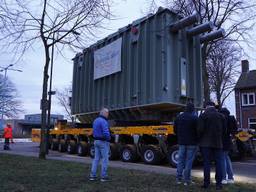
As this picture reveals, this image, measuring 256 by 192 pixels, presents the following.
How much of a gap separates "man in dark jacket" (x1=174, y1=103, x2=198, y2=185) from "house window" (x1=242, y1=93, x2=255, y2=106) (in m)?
32.3

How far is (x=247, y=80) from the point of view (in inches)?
1570

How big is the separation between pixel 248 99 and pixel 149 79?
28.5 meters

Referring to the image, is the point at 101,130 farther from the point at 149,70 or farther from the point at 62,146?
the point at 62,146

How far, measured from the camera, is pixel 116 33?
599 inches

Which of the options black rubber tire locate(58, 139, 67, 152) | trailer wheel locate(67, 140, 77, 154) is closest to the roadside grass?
trailer wheel locate(67, 140, 77, 154)

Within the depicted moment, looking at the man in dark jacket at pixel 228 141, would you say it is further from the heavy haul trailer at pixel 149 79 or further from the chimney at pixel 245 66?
the chimney at pixel 245 66

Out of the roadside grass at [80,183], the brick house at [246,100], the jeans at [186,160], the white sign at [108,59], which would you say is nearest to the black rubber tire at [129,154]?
the white sign at [108,59]

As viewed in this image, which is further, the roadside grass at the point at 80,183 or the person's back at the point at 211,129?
the person's back at the point at 211,129

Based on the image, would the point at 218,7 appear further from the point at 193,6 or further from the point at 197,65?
the point at 197,65

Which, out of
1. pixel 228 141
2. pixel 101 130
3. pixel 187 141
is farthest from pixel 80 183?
pixel 228 141

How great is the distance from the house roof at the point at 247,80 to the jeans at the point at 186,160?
32.1 meters

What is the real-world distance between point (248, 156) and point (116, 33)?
8.15 m

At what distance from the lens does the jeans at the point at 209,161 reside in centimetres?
759

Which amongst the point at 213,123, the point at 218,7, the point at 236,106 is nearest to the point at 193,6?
the point at 218,7
